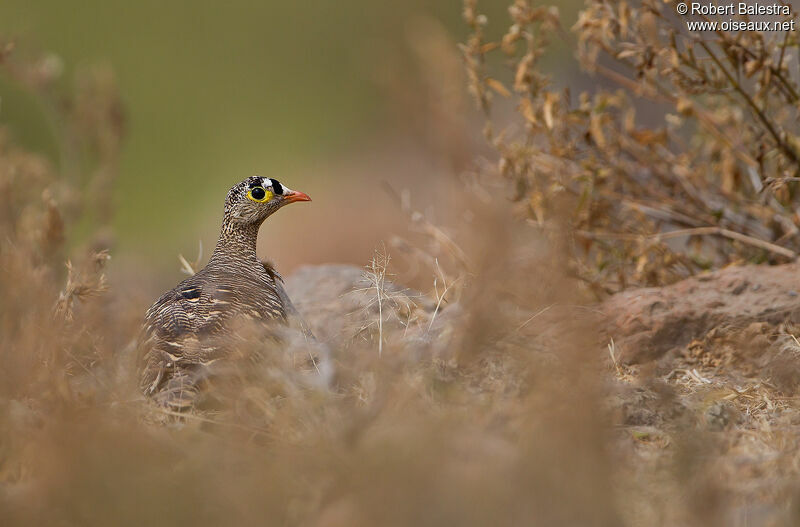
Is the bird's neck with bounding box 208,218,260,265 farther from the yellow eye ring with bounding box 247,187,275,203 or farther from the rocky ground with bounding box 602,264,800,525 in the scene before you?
the rocky ground with bounding box 602,264,800,525

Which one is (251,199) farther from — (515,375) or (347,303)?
(515,375)

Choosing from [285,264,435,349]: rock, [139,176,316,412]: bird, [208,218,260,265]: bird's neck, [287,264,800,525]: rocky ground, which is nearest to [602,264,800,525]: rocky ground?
[287,264,800,525]: rocky ground

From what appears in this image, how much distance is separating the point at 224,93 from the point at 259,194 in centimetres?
1991

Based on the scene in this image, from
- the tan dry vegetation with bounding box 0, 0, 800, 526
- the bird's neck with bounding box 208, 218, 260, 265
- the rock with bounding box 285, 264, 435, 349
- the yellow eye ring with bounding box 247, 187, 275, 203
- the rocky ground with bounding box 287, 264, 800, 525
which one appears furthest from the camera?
the yellow eye ring with bounding box 247, 187, 275, 203

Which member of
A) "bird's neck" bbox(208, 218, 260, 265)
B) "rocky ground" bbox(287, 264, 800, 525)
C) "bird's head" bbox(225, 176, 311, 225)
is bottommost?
"rocky ground" bbox(287, 264, 800, 525)

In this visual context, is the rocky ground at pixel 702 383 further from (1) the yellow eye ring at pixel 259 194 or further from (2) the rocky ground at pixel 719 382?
(1) the yellow eye ring at pixel 259 194

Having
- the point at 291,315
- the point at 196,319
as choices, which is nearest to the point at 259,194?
the point at 291,315

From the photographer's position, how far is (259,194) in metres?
5.58

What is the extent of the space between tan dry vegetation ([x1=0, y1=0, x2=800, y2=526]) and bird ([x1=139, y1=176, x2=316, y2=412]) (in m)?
0.18

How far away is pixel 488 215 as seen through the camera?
2.89m

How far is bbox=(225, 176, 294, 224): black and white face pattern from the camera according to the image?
18.3 ft

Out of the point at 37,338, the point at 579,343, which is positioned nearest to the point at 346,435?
the point at 579,343

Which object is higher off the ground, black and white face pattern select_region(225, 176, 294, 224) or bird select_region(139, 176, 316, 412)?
black and white face pattern select_region(225, 176, 294, 224)

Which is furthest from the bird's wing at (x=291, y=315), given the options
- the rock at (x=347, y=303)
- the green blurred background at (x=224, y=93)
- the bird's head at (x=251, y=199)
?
the green blurred background at (x=224, y=93)
